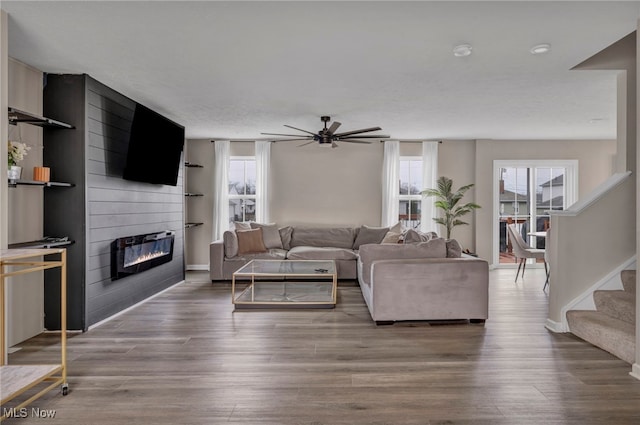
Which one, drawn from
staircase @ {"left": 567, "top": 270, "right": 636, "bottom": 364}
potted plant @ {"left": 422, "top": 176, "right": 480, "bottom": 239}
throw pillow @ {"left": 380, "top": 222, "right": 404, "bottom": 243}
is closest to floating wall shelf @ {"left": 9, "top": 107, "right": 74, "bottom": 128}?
throw pillow @ {"left": 380, "top": 222, "right": 404, "bottom": 243}

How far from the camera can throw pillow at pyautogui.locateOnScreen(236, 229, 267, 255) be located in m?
6.24

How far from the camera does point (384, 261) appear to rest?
154 inches

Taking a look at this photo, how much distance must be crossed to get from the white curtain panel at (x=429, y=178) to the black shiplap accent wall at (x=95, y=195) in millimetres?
4804

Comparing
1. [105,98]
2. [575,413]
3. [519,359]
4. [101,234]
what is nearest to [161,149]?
[105,98]

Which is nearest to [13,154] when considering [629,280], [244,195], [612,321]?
[244,195]

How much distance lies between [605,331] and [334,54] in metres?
3.14

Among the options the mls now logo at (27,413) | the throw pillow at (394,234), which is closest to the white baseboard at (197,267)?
the throw pillow at (394,234)

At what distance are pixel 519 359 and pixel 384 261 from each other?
1.43 m

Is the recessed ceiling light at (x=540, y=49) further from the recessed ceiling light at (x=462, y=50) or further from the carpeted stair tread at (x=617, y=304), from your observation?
the carpeted stair tread at (x=617, y=304)

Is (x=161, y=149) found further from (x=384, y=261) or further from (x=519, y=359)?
(x=519, y=359)

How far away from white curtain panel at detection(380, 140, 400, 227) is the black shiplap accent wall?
163 inches

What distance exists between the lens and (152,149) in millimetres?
4691

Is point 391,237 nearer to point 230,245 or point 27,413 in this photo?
point 230,245

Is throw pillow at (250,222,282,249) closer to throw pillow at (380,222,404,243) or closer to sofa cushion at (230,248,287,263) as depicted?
sofa cushion at (230,248,287,263)
